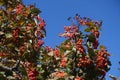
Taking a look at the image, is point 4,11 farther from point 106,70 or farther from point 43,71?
point 106,70

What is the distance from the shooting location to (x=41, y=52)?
35.4ft

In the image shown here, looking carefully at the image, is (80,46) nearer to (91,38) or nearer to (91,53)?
(91,53)

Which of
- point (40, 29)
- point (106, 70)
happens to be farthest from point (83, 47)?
point (40, 29)

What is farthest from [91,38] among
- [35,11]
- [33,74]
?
[35,11]

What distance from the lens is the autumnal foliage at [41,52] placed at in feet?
31.6

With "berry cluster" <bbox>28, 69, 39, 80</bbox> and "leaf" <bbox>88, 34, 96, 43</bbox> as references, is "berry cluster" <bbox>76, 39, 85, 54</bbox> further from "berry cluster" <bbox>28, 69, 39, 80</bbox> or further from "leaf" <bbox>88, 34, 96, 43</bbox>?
"berry cluster" <bbox>28, 69, 39, 80</bbox>

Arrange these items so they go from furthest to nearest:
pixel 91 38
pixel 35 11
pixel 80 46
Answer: pixel 35 11 < pixel 91 38 < pixel 80 46

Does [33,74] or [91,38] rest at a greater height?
[91,38]

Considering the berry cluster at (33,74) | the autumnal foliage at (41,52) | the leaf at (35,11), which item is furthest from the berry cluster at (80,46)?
the leaf at (35,11)

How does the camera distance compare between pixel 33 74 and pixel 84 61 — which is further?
pixel 33 74

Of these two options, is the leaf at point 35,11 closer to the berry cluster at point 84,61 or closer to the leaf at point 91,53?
the leaf at point 91,53

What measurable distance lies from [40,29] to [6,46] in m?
1.09

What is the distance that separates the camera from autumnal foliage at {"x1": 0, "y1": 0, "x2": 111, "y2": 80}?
9641 millimetres

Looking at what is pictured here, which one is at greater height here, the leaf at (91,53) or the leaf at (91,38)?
the leaf at (91,38)
